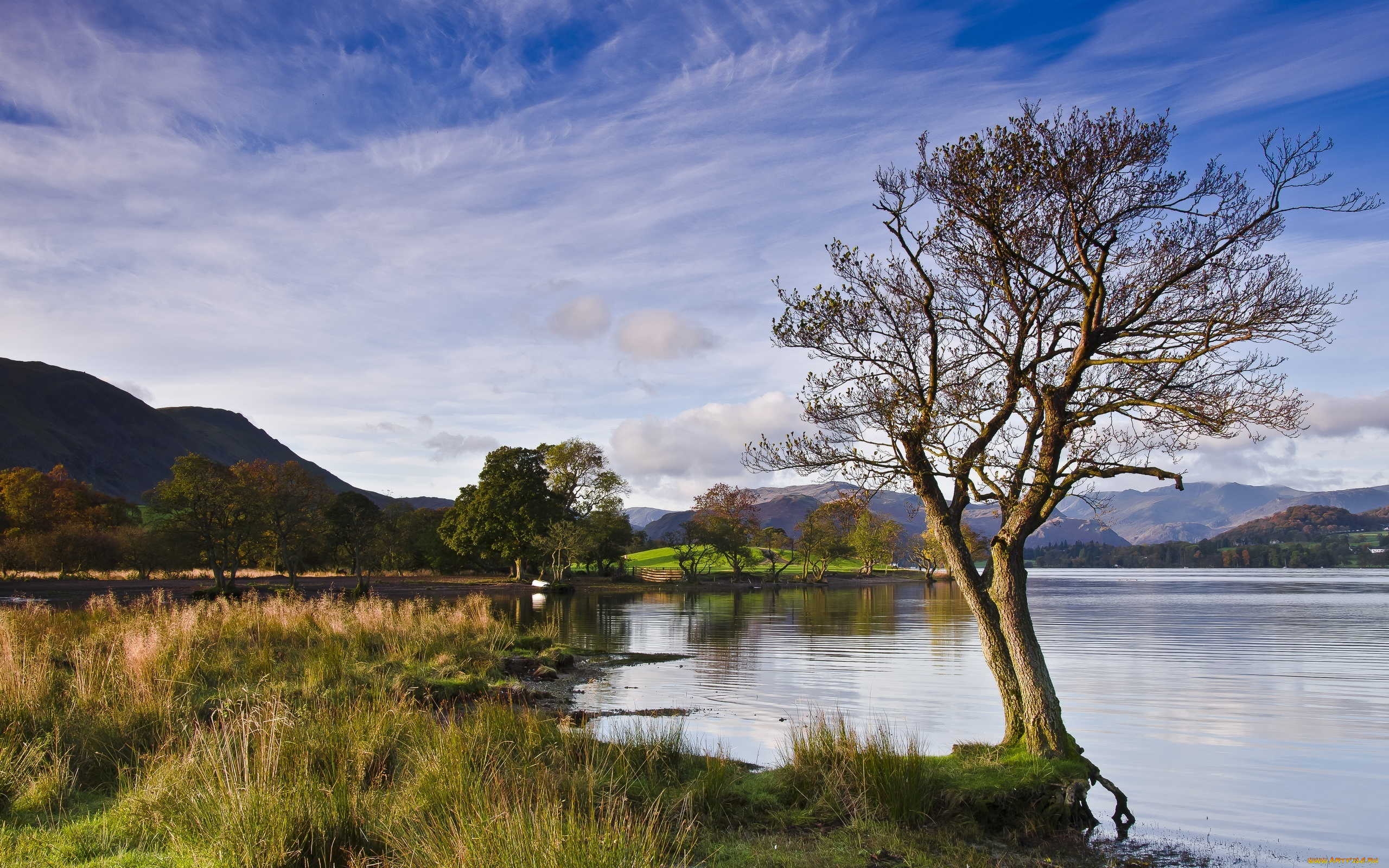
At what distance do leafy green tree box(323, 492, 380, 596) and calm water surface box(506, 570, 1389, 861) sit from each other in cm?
2070

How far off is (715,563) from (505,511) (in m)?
36.1

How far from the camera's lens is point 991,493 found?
11430 mm

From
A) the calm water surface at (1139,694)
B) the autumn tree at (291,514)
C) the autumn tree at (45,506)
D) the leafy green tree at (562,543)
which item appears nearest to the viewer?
the calm water surface at (1139,694)

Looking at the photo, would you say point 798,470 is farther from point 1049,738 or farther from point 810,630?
point 810,630

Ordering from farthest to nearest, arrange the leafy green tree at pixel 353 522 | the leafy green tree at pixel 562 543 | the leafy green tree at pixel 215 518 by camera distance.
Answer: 1. the leafy green tree at pixel 562 543
2. the leafy green tree at pixel 353 522
3. the leafy green tree at pixel 215 518

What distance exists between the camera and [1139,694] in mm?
20344

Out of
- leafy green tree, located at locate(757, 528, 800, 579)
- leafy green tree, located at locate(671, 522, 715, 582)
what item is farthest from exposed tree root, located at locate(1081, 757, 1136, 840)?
leafy green tree, located at locate(757, 528, 800, 579)

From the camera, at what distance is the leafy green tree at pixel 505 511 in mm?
71500

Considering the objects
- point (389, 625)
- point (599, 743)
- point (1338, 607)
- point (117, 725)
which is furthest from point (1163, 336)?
point (1338, 607)

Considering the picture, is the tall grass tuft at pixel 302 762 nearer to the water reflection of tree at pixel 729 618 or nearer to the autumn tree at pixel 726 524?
the water reflection of tree at pixel 729 618

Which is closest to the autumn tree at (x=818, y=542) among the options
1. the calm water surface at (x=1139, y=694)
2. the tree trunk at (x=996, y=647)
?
the calm water surface at (x=1139, y=694)

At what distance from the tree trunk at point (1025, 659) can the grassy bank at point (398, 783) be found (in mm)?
414

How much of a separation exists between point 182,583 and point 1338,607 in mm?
76973

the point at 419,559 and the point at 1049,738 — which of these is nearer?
the point at 1049,738
